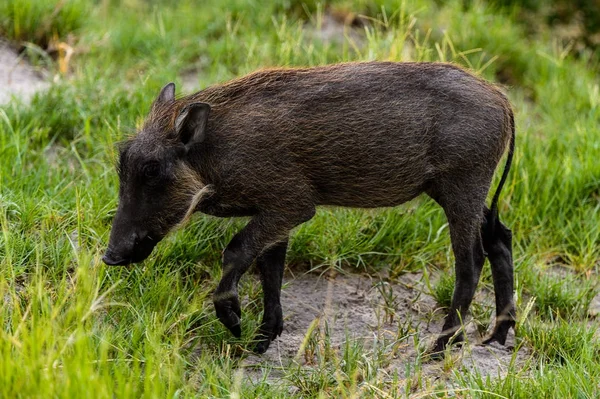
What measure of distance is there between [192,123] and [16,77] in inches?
107

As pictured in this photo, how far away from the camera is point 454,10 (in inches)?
310

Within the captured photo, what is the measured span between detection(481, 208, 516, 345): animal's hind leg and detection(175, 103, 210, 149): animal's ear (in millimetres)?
1598

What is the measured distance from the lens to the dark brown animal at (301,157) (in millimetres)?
4348

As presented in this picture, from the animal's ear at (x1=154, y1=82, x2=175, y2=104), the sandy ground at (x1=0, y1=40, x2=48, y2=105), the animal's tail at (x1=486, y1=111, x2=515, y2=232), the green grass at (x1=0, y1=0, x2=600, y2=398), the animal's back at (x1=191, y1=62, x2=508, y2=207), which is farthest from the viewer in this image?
the sandy ground at (x1=0, y1=40, x2=48, y2=105)

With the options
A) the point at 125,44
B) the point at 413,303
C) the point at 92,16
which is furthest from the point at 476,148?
the point at 92,16

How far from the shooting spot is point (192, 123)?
4.32m

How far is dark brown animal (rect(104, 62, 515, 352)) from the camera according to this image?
435cm

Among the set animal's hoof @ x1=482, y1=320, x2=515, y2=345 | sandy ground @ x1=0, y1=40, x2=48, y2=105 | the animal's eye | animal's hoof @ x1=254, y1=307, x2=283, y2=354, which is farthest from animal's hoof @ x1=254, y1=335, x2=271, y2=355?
sandy ground @ x1=0, y1=40, x2=48, y2=105

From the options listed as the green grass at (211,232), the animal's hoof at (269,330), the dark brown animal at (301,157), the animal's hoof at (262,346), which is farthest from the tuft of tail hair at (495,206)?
the animal's hoof at (262,346)

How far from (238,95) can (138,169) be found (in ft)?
2.02

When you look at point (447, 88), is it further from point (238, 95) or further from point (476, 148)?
point (238, 95)

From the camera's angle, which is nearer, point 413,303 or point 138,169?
point 138,169

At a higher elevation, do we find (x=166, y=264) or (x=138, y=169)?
(x=138, y=169)

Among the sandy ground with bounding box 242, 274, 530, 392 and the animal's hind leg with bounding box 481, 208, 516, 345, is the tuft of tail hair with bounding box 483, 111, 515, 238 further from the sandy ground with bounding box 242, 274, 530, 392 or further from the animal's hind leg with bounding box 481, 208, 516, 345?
the sandy ground with bounding box 242, 274, 530, 392
